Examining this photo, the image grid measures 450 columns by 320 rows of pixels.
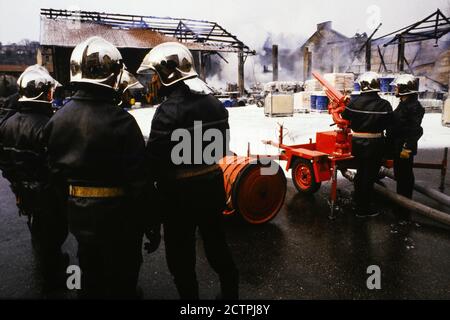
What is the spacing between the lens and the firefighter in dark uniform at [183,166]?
95.8 inches

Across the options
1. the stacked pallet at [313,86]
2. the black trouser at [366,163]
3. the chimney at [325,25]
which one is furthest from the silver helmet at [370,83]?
the chimney at [325,25]

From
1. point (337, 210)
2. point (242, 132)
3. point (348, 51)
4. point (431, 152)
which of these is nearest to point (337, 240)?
point (337, 210)

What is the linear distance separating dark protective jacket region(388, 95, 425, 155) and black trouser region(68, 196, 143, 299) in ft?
13.3

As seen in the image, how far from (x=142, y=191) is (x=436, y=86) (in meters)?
40.0

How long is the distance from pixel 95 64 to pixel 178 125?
0.69 m

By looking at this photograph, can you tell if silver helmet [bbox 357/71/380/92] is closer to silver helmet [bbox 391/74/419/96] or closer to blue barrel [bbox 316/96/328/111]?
silver helmet [bbox 391/74/419/96]

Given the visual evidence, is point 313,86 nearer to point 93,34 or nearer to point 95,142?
point 93,34

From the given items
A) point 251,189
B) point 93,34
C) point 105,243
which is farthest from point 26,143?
point 93,34

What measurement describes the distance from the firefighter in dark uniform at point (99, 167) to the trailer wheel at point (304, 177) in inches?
163

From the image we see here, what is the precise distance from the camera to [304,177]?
6176 millimetres

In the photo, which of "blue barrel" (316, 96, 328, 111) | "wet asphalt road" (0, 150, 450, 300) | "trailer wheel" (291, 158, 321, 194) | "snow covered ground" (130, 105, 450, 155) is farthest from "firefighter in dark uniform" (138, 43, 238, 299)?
"blue barrel" (316, 96, 328, 111)

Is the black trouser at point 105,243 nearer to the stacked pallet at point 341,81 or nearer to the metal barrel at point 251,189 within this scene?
the metal barrel at point 251,189

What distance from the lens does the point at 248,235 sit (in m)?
4.52

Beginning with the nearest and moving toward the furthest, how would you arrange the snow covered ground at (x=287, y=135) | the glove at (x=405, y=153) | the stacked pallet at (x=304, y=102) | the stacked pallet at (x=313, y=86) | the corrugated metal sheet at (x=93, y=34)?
the glove at (x=405, y=153) < the snow covered ground at (x=287, y=135) < the stacked pallet at (x=304, y=102) < the stacked pallet at (x=313, y=86) < the corrugated metal sheet at (x=93, y=34)
